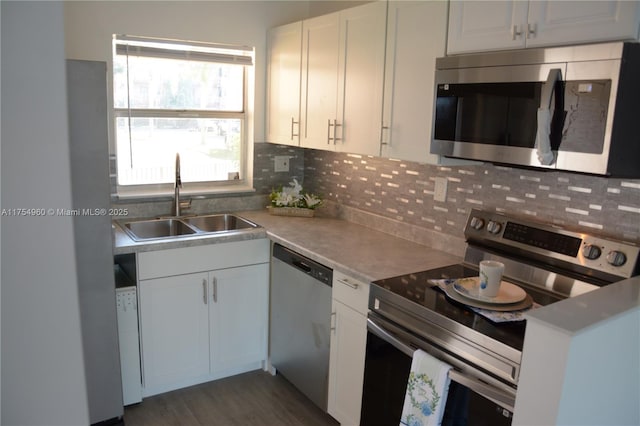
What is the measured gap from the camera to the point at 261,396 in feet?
9.61

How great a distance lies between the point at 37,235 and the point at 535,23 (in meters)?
1.73

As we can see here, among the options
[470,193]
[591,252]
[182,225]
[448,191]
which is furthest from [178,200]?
[591,252]

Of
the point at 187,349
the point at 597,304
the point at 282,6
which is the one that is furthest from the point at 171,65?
the point at 597,304

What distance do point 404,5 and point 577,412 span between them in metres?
1.76

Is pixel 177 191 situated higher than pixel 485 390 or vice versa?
pixel 177 191

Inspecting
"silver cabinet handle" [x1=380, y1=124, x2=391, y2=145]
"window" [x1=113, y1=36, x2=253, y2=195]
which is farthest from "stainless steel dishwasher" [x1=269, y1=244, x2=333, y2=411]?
"window" [x1=113, y1=36, x2=253, y2=195]

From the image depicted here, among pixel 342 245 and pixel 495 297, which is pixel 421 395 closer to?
pixel 495 297

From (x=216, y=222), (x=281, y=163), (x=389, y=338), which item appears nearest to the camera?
(x=389, y=338)

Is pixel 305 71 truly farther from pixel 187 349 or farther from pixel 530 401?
pixel 530 401

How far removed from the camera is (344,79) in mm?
2754

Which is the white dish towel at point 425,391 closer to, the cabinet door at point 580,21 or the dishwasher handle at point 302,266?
the dishwasher handle at point 302,266

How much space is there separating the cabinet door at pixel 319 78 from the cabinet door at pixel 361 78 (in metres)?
A: 0.06

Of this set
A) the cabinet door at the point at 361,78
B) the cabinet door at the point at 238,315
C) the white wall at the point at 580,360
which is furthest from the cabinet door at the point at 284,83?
the white wall at the point at 580,360

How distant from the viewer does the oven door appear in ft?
5.45
